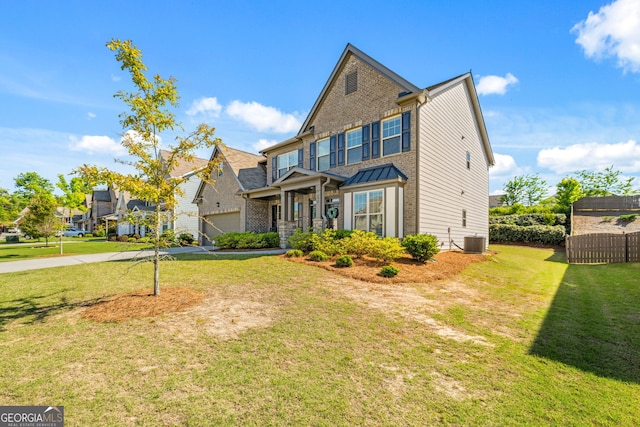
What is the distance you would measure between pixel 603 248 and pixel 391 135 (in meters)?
11.4

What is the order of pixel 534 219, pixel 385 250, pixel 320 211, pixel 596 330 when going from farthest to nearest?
pixel 534 219 < pixel 320 211 < pixel 385 250 < pixel 596 330

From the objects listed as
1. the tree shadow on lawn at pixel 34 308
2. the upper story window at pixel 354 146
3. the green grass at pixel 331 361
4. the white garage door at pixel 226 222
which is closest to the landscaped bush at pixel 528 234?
the upper story window at pixel 354 146

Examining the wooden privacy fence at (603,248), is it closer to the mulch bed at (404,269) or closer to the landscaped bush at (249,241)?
the mulch bed at (404,269)

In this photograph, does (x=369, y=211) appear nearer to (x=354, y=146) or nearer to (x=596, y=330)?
(x=354, y=146)

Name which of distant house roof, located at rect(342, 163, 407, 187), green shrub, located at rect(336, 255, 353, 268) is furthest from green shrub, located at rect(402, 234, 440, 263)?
distant house roof, located at rect(342, 163, 407, 187)

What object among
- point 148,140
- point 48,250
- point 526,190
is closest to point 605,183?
point 526,190

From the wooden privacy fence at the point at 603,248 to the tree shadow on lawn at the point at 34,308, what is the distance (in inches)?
751

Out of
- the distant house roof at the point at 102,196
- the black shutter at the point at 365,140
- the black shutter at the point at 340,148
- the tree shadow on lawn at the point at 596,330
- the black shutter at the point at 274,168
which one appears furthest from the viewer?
the distant house roof at the point at 102,196

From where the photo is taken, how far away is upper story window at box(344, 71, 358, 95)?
50.2ft

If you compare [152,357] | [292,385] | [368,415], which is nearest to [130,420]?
[152,357]

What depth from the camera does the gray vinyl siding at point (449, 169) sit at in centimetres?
1314

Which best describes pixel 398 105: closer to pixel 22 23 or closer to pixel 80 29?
pixel 80 29

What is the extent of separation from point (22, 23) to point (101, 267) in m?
8.00

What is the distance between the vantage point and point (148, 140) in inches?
244
